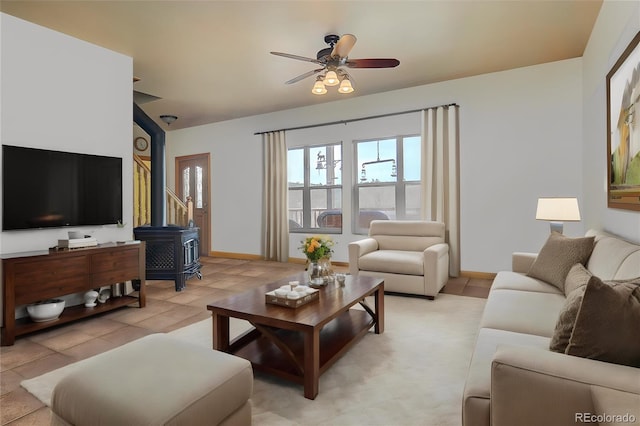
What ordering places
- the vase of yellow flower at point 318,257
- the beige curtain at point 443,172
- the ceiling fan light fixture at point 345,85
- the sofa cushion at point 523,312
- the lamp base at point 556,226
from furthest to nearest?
the beige curtain at point 443,172 < the lamp base at point 556,226 < the ceiling fan light fixture at point 345,85 < the vase of yellow flower at point 318,257 < the sofa cushion at point 523,312

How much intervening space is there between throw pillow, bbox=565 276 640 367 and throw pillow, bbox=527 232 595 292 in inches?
60.3

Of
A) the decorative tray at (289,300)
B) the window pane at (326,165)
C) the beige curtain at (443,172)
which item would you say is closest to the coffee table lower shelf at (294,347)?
the decorative tray at (289,300)

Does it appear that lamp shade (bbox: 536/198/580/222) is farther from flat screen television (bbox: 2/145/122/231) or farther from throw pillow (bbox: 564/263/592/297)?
flat screen television (bbox: 2/145/122/231)

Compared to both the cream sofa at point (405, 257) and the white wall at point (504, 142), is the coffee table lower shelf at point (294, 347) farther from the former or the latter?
the white wall at point (504, 142)

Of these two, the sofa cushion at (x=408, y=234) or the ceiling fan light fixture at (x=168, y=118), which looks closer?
the sofa cushion at (x=408, y=234)

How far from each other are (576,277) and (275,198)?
16.0 feet

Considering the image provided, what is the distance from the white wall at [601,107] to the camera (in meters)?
2.26

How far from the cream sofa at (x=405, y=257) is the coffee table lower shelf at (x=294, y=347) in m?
1.17

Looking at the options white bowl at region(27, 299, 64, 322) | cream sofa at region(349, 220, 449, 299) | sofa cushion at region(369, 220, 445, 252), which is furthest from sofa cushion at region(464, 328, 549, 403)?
white bowl at region(27, 299, 64, 322)

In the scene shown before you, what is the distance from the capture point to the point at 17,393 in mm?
1950

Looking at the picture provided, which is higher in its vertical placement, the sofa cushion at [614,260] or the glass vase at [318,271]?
the sofa cushion at [614,260]

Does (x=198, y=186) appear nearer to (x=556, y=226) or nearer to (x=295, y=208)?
(x=295, y=208)

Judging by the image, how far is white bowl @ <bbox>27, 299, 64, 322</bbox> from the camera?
2.86m

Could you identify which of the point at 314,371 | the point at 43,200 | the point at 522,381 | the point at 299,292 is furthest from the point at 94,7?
the point at 522,381
